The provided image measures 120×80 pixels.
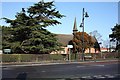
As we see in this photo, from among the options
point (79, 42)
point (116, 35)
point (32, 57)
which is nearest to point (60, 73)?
point (32, 57)

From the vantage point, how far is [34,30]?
5359 centimetres

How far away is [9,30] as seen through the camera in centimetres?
5503

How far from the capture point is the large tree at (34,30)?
53.0 m

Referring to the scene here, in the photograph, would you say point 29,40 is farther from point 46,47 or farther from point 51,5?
point 51,5

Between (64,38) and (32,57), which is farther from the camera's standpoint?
(64,38)

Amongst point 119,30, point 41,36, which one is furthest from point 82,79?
point 119,30

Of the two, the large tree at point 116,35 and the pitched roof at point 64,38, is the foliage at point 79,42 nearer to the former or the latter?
the large tree at point 116,35

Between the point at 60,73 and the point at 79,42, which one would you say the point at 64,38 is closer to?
the point at 79,42

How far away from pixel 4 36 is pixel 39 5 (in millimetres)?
9208

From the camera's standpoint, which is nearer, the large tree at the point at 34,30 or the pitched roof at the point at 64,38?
the large tree at the point at 34,30

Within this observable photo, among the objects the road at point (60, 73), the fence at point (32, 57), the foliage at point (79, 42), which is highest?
the foliage at point (79, 42)

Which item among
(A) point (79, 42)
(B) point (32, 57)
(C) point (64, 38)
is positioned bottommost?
(B) point (32, 57)

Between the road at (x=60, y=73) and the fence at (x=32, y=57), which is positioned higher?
the fence at (x=32, y=57)

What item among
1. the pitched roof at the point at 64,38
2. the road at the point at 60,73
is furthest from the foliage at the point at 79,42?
the road at the point at 60,73
